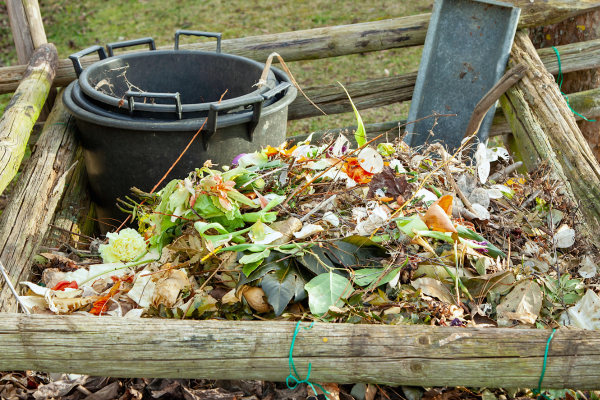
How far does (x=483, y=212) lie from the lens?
1987 mm

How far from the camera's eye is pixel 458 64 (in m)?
3.47

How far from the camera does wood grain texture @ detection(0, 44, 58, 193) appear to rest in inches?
85.4

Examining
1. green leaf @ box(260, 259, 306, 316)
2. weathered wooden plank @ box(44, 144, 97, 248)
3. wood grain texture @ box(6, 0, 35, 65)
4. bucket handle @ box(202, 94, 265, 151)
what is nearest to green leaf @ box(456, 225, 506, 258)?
green leaf @ box(260, 259, 306, 316)

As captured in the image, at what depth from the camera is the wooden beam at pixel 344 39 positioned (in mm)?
3252

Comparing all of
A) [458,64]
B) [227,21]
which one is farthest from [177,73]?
[227,21]

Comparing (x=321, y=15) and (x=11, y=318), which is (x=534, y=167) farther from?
(x=321, y=15)

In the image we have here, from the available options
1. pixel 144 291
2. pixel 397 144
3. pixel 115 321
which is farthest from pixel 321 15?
pixel 115 321

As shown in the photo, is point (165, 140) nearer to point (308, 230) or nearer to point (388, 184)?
point (308, 230)

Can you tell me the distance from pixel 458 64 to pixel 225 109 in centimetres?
191

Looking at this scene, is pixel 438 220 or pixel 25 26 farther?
pixel 25 26

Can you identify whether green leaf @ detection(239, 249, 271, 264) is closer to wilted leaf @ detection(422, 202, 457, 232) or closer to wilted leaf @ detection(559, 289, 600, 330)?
wilted leaf @ detection(422, 202, 457, 232)

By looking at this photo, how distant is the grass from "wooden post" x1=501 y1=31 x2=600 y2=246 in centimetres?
282

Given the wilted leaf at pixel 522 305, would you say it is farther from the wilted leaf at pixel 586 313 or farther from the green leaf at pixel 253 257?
the green leaf at pixel 253 257

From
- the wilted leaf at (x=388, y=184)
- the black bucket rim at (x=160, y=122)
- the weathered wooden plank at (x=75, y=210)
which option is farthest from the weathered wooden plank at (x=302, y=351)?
the weathered wooden plank at (x=75, y=210)
